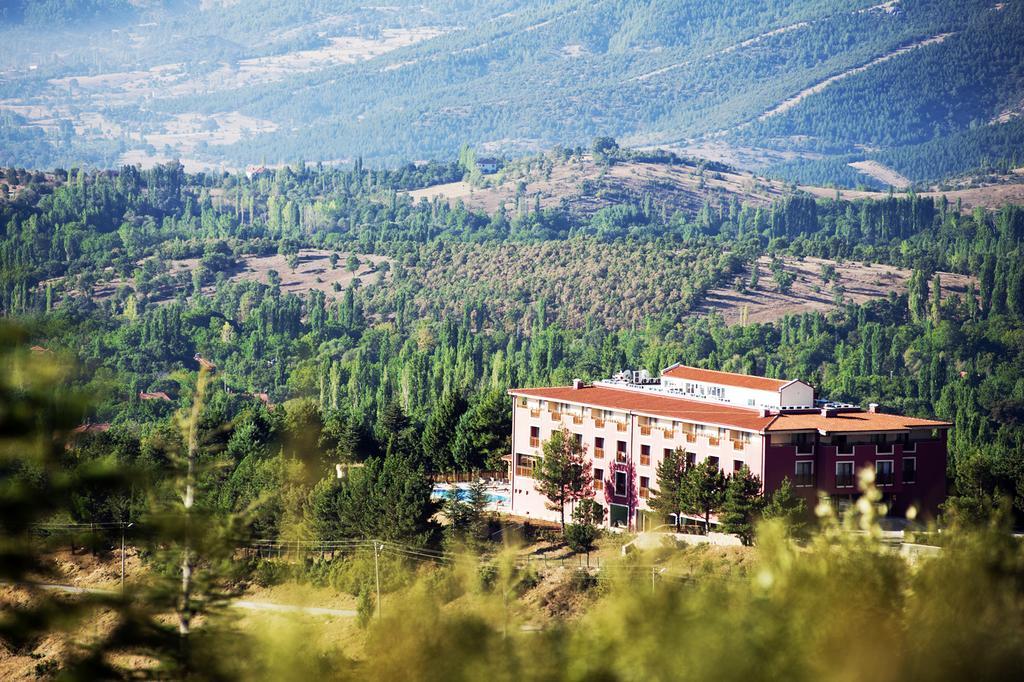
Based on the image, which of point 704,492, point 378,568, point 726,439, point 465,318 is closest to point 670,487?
point 704,492

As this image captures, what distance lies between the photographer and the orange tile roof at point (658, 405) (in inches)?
1861

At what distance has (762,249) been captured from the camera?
143500 millimetres

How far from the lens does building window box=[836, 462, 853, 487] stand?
4638 centimetres

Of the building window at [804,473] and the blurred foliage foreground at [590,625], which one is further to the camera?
the building window at [804,473]

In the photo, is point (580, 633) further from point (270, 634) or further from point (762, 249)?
point (762, 249)

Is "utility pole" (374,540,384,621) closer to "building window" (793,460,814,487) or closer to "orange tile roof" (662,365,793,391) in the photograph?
"building window" (793,460,814,487)

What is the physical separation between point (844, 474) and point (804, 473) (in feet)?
4.24

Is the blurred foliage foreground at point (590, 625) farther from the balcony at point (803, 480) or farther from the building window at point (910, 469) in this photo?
the building window at point (910, 469)

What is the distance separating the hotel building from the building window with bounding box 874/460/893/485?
4cm

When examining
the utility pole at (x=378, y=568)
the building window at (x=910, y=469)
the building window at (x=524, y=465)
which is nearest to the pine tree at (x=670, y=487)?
the building window at (x=524, y=465)

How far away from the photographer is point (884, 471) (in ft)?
154

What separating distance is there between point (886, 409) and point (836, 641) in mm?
68222

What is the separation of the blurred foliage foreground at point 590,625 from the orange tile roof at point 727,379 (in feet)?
96.5

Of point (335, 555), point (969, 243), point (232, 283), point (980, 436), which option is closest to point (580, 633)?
point (335, 555)
